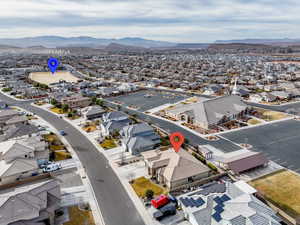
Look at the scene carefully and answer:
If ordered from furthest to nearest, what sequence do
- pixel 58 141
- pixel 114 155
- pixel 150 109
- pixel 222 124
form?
pixel 150 109
pixel 222 124
pixel 58 141
pixel 114 155

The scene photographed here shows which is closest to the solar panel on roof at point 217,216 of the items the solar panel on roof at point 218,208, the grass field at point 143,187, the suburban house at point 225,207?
the suburban house at point 225,207

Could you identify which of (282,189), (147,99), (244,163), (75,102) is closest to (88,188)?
(244,163)

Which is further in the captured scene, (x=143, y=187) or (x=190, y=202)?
(x=143, y=187)

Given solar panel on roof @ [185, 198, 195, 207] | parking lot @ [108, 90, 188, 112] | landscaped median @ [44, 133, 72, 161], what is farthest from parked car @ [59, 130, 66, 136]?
solar panel on roof @ [185, 198, 195, 207]

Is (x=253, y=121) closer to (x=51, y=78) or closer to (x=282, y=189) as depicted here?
(x=282, y=189)

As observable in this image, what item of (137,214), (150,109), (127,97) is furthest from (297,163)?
(127,97)

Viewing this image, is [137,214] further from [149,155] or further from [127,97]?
[127,97]
